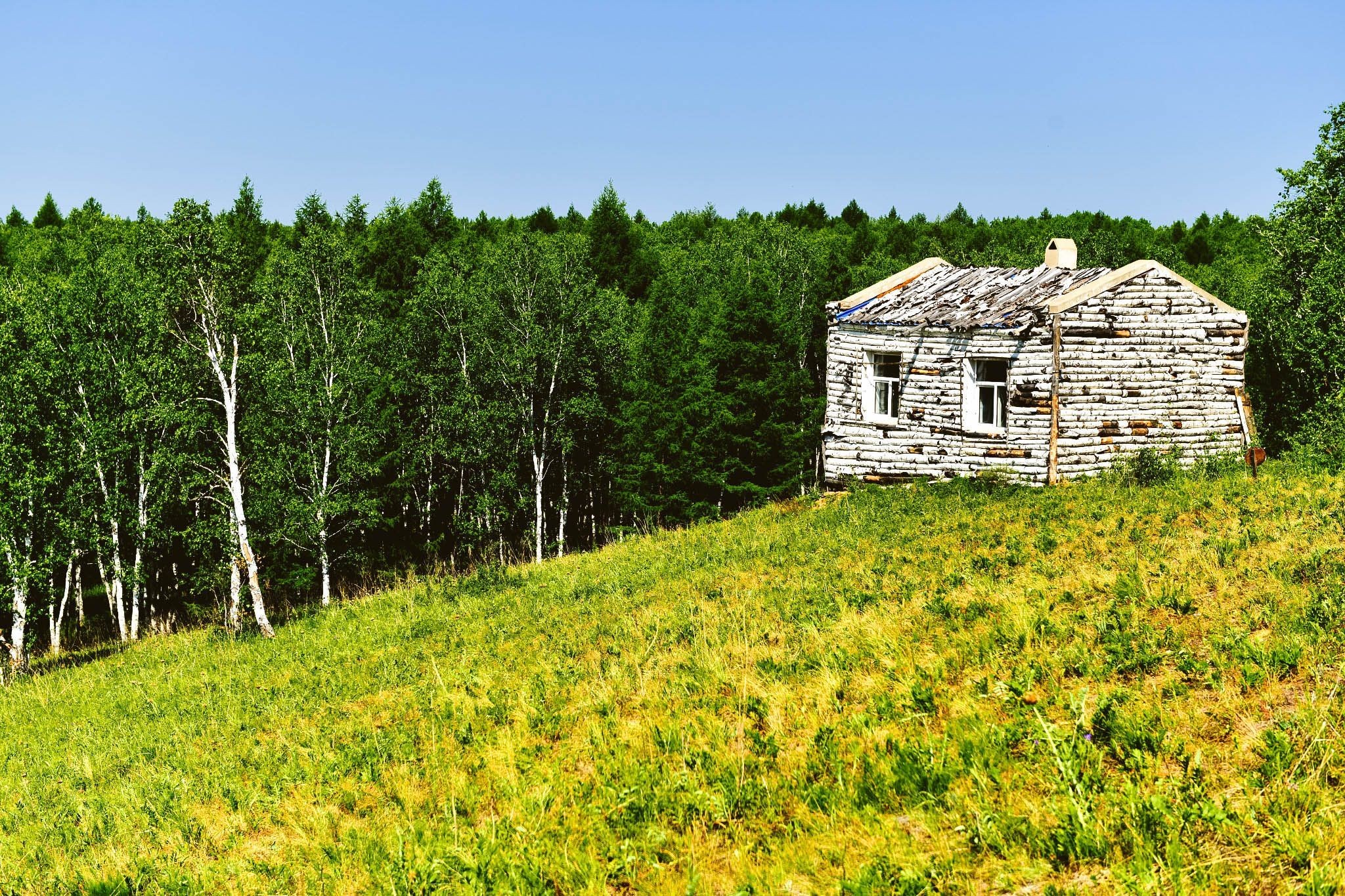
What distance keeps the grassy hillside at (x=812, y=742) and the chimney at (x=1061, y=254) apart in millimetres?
10213

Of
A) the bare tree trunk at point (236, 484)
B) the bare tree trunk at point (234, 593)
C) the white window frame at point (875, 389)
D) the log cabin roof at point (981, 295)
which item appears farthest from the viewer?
the bare tree trunk at point (234, 593)

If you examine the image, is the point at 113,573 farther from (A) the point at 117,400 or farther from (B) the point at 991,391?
(B) the point at 991,391

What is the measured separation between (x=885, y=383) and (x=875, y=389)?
283 mm

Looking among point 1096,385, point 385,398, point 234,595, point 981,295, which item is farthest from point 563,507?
point 1096,385

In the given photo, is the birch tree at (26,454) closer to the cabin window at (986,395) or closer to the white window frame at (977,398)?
the white window frame at (977,398)

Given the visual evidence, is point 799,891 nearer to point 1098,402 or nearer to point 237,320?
point 1098,402

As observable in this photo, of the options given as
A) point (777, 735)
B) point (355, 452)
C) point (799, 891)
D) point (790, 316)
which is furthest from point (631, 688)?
point (790, 316)

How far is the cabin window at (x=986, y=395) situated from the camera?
20.8 metres

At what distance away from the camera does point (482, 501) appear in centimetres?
3750

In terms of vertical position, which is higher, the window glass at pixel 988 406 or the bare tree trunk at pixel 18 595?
the window glass at pixel 988 406

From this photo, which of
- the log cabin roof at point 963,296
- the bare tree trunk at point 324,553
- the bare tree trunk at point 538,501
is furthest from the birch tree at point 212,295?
the bare tree trunk at point 538,501

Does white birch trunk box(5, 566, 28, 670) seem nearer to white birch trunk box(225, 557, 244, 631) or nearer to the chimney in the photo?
white birch trunk box(225, 557, 244, 631)

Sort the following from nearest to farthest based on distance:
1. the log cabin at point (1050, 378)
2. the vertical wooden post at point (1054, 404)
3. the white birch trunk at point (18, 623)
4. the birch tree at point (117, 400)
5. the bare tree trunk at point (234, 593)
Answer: the vertical wooden post at point (1054, 404) < the log cabin at point (1050, 378) < the white birch trunk at point (18, 623) < the bare tree trunk at point (234, 593) < the birch tree at point (117, 400)

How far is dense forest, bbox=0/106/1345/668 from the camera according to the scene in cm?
2516
